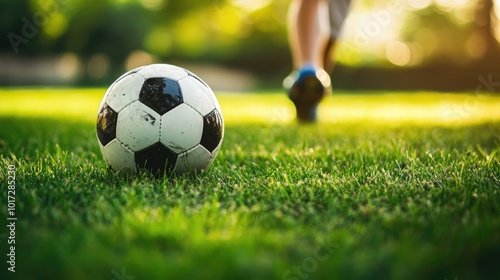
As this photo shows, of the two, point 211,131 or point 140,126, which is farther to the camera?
point 211,131

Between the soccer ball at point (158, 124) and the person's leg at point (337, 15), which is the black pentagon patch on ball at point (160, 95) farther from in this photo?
the person's leg at point (337, 15)

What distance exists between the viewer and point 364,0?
19.7 metres

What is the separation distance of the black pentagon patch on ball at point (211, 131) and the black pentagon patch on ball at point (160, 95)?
174mm

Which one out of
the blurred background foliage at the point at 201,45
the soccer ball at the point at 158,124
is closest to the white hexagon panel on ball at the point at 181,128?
the soccer ball at the point at 158,124

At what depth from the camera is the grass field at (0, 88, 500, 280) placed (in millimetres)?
1294

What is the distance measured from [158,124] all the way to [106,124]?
0.29 metres

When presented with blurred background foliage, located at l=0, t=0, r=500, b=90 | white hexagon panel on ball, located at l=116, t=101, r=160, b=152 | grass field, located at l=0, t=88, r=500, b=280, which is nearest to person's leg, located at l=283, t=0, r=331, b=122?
grass field, located at l=0, t=88, r=500, b=280

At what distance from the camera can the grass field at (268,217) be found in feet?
4.25

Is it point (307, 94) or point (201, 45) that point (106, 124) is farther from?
point (201, 45)

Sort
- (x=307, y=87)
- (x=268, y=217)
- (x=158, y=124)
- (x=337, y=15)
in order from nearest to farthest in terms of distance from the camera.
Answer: (x=268, y=217), (x=158, y=124), (x=307, y=87), (x=337, y=15)

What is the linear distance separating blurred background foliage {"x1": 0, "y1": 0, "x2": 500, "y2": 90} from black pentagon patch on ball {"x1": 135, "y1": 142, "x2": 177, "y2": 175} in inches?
726

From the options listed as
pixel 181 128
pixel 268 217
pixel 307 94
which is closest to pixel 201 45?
pixel 307 94

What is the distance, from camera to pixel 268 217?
175cm

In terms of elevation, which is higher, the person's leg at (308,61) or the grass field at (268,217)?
the person's leg at (308,61)
